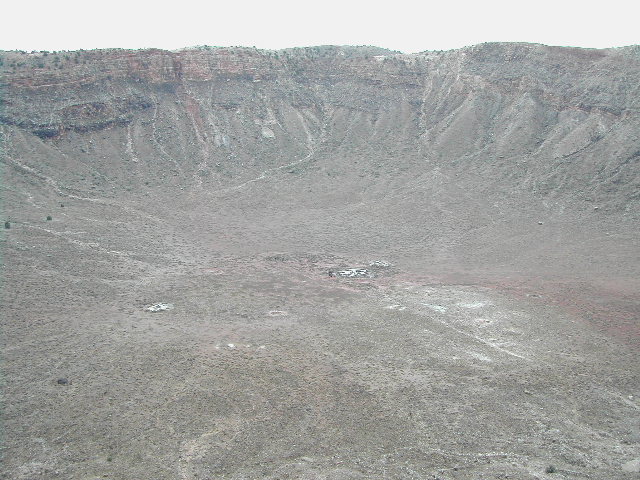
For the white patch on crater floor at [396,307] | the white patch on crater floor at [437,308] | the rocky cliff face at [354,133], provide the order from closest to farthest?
the white patch on crater floor at [437,308] → the white patch on crater floor at [396,307] → the rocky cliff face at [354,133]

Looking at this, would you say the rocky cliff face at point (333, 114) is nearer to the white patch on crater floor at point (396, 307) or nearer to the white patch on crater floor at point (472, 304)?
the white patch on crater floor at point (472, 304)

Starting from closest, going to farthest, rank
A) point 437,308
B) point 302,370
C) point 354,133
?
point 302,370
point 437,308
point 354,133

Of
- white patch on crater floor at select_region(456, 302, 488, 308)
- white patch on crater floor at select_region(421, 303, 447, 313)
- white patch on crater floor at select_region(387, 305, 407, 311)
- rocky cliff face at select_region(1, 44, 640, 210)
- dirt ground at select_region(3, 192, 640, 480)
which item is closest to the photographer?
dirt ground at select_region(3, 192, 640, 480)

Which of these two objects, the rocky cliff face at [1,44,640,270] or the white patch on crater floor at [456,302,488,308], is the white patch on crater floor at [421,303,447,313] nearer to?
the white patch on crater floor at [456,302,488,308]

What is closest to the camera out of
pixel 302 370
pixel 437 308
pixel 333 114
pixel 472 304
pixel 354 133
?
pixel 302 370

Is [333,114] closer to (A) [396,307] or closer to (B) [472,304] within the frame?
(A) [396,307]

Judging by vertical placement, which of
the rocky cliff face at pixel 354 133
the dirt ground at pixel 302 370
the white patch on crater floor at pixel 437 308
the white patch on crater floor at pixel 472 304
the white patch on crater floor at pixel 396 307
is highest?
the rocky cliff face at pixel 354 133

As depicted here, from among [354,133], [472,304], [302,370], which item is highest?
[354,133]

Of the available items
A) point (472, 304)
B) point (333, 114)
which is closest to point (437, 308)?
point (472, 304)

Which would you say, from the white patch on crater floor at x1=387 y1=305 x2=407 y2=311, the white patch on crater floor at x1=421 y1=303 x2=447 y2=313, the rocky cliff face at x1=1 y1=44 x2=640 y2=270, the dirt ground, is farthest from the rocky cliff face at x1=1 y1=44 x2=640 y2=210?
the white patch on crater floor at x1=387 y1=305 x2=407 y2=311

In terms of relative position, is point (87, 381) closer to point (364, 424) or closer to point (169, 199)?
point (364, 424)

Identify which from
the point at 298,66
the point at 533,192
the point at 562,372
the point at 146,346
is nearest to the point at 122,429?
the point at 146,346

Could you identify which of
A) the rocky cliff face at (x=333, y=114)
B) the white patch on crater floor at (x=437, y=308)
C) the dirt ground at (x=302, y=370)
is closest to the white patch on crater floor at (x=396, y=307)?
the dirt ground at (x=302, y=370)
